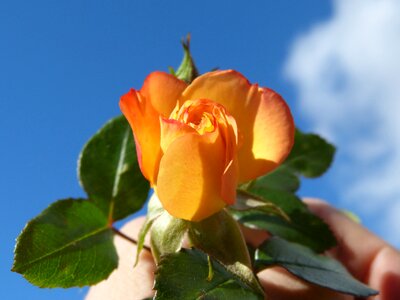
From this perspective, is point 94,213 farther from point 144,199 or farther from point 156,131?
point 156,131

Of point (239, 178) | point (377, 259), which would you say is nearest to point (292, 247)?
point (239, 178)

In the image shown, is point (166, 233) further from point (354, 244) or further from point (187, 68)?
point (354, 244)

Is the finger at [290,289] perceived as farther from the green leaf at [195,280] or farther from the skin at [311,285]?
the green leaf at [195,280]

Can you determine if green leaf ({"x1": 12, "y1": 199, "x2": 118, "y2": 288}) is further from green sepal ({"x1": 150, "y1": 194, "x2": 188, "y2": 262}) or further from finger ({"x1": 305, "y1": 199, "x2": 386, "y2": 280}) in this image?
finger ({"x1": 305, "y1": 199, "x2": 386, "y2": 280})

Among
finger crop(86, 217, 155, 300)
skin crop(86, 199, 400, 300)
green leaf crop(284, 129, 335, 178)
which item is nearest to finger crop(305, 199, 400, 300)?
skin crop(86, 199, 400, 300)

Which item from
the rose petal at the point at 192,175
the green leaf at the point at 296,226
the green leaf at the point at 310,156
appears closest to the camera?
the rose petal at the point at 192,175

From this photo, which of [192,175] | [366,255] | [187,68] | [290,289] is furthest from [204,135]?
[366,255]

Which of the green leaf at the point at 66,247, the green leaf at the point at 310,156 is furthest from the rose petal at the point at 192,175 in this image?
the green leaf at the point at 310,156
